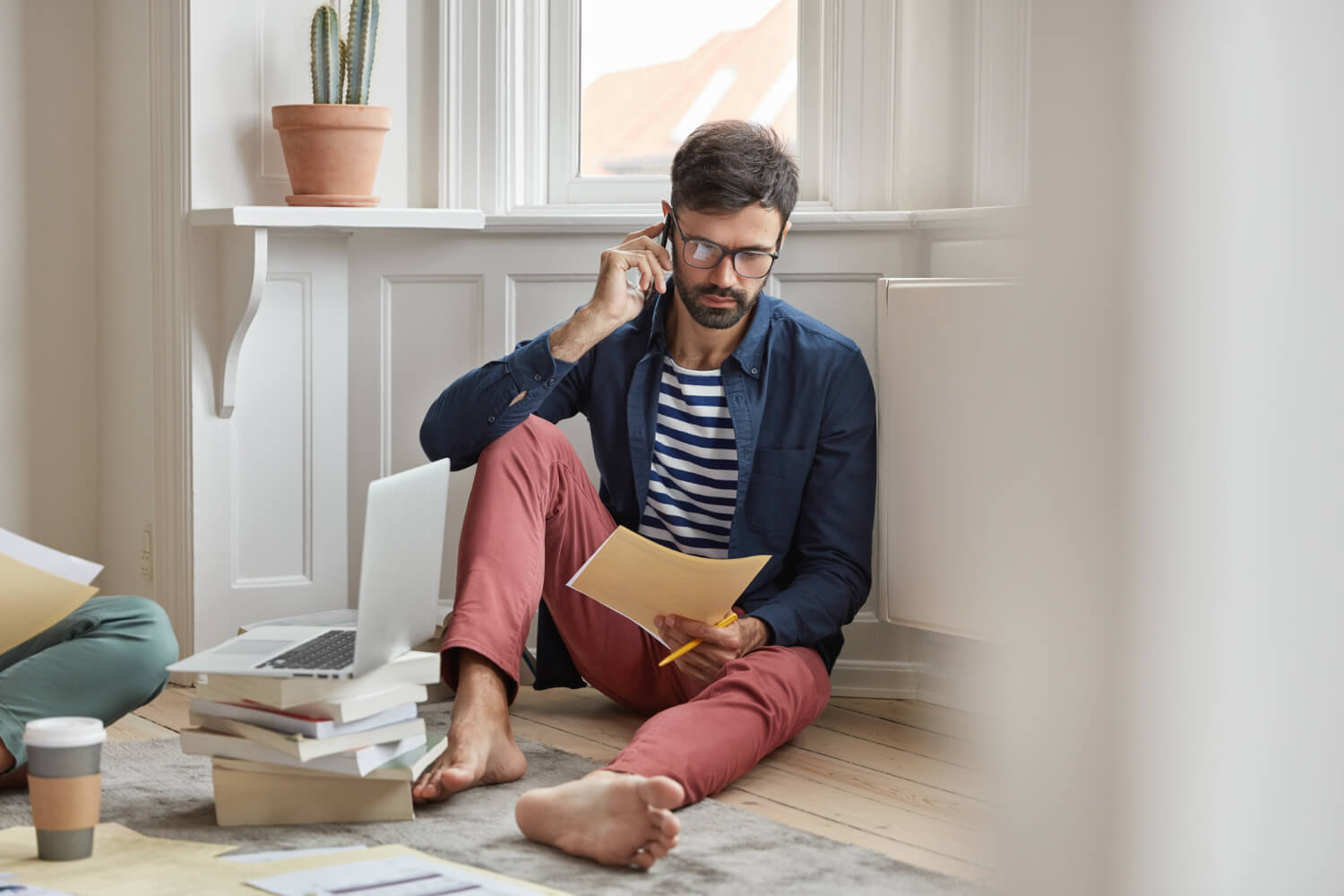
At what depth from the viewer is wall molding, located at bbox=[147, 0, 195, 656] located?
2.25 m

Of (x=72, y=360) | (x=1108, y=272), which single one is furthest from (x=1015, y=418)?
(x=72, y=360)

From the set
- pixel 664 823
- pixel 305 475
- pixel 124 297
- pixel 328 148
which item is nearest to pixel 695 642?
pixel 664 823

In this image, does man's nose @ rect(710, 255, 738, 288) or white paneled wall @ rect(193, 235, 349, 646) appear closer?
man's nose @ rect(710, 255, 738, 288)

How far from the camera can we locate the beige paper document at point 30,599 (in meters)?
1.44

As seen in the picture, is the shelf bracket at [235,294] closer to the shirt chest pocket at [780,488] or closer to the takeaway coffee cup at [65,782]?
the shirt chest pocket at [780,488]

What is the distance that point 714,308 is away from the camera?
1.96 m

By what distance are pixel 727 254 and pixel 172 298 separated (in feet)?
3.47

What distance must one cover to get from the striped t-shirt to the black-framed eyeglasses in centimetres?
18

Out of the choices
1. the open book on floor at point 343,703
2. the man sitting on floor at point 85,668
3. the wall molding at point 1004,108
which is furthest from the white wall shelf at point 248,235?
the wall molding at point 1004,108

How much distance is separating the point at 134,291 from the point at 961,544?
2.44 metres

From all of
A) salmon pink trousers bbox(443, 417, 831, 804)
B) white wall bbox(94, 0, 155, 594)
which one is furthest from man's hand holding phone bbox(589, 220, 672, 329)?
white wall bbox(94, 0, 155, 594)

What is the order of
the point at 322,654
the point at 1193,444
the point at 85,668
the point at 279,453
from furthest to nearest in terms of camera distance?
the point at 279,453 → the point at 85,668 → the point at 322,654 → the point at 1193,444

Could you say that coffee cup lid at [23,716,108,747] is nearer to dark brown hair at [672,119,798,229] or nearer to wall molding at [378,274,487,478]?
dark brown hair at [672,119,798,229]

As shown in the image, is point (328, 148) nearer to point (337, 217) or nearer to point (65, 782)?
point (337, 217)
